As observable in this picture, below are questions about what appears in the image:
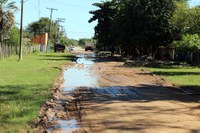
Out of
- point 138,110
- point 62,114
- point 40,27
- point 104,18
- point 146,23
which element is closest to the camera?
point 62,114

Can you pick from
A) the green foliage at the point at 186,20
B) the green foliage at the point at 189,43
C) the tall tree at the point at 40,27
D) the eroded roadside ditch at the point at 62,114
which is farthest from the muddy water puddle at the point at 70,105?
the tall tree at the point at 40,27

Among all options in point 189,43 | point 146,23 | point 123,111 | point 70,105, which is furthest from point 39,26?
point 123,111

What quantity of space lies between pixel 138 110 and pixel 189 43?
106ft

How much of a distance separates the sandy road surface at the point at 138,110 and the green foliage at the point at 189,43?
83.7 ft

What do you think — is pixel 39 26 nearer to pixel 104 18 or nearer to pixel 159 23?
pixel 104 18

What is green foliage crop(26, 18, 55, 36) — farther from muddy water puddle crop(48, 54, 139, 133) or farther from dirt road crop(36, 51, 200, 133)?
dirt road crop(36, 51, 200, 133)

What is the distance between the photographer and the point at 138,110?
41.1 feet

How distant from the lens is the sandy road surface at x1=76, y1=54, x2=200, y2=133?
10094 millimetres

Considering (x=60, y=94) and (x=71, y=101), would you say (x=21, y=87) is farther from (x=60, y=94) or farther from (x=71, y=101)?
(x=71, y=101)

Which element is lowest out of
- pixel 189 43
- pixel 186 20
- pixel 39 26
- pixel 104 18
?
pixel 189 43

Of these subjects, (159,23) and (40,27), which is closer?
(159,23)

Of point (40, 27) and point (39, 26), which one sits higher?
point (39, 26)

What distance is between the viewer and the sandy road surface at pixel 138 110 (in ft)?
33.1

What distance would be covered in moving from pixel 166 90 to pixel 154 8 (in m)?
29.8
